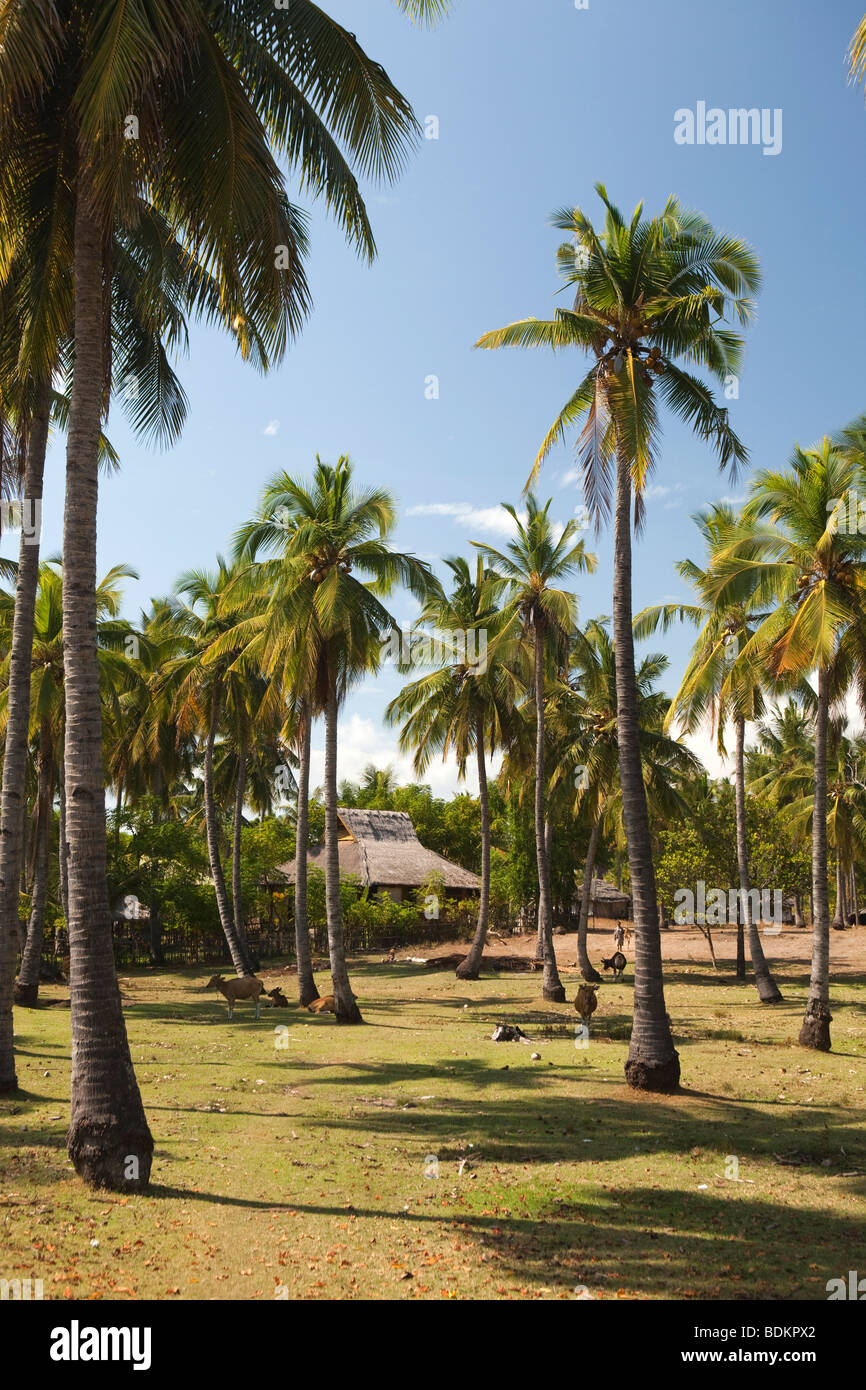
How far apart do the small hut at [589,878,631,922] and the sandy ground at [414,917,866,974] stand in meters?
3.95

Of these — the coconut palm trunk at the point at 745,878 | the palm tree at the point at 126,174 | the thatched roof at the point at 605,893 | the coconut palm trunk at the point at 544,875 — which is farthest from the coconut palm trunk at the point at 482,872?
the thatched roof at the point at 605,893

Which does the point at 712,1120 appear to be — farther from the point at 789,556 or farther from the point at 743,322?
the point at 743,322

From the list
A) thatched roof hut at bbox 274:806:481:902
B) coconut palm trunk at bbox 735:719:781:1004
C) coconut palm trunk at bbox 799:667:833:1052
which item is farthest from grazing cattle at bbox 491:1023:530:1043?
thatched roof hut at bbox 274:806:481:902

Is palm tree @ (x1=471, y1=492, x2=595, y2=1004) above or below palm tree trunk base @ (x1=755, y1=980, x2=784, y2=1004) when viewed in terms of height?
above

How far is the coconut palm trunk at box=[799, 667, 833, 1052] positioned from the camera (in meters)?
16.7

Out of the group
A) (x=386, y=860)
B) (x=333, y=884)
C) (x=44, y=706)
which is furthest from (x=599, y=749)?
(x=386, y=860)

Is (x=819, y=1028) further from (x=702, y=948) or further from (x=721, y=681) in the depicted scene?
(x=702, y=948)

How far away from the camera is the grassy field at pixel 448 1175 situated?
6426mm

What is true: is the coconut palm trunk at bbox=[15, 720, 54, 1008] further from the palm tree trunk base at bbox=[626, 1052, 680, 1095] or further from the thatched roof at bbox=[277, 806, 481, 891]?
the thatched roof at bbox=[277, 806, 481, 891]

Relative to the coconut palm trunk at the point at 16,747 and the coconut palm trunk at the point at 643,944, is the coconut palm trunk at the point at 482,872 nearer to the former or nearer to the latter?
the coconut palm trunk at the point at 643,944

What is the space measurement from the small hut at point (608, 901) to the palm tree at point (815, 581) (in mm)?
37840

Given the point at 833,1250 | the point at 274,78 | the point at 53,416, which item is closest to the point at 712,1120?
the point at 833,1250
